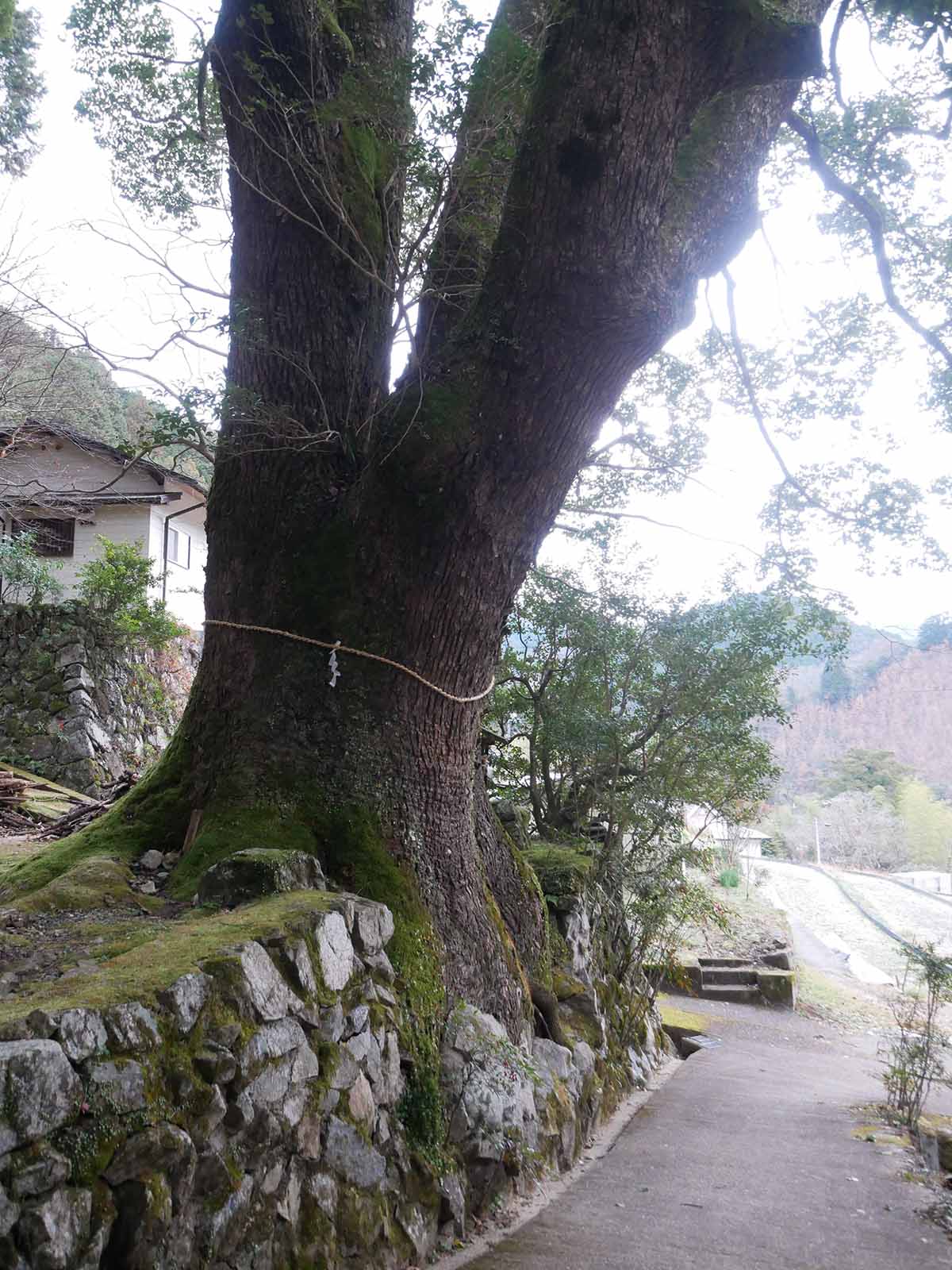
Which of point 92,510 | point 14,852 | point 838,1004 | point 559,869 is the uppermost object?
point 92,510

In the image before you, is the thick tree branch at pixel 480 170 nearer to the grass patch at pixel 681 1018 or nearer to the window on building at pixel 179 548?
the grass patch at pixel 681 1018

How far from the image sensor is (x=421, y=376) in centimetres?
463

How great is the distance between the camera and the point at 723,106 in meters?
4.36

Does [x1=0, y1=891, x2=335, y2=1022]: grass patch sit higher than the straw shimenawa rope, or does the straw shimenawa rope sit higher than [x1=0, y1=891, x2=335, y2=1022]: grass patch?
the straw shimenawa rope

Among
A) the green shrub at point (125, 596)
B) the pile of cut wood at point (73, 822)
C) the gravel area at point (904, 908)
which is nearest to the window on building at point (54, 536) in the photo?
the green shrub at point (125, 596)

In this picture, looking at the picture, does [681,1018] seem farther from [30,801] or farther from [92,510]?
[92,510]

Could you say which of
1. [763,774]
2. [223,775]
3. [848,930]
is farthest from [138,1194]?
[848,930]

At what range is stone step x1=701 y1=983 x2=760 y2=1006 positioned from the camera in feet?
46.0

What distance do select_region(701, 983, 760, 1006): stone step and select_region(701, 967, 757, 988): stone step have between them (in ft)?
0.26

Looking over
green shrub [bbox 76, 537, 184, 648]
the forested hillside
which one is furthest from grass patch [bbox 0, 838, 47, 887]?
green shrub [bbox 76, 537, 184, 648]

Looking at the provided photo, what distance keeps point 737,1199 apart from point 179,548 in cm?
1611

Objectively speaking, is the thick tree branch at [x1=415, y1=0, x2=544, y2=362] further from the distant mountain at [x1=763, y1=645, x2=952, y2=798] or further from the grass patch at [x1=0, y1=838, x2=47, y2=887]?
the distant mountain at [x1=763, y1=645, x2=952, y2=798]

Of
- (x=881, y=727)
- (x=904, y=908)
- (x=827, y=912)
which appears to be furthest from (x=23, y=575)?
(x=881, y=727)

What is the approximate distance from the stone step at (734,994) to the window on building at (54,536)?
13.7 meters
